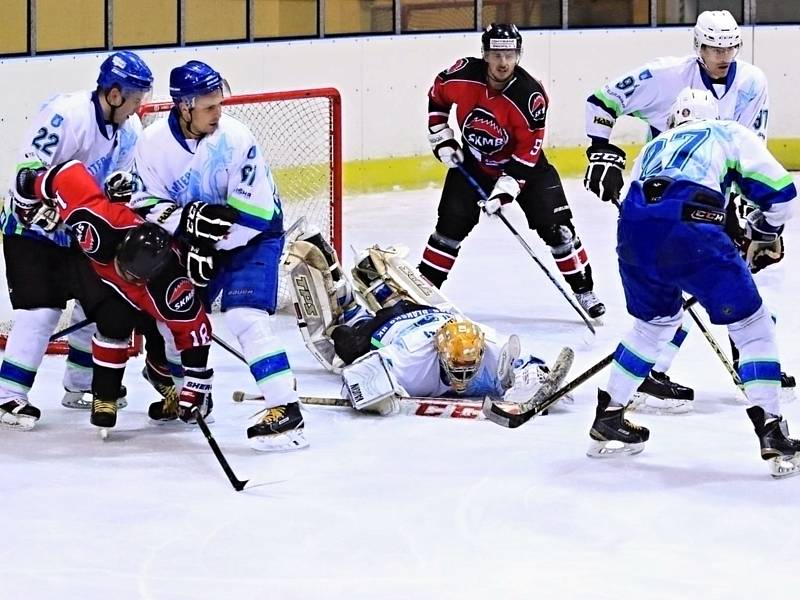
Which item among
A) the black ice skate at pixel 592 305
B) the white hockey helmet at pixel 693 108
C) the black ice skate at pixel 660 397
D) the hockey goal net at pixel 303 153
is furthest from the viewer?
the hockey goal net at pixel 303 153

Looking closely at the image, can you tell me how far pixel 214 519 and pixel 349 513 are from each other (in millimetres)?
309

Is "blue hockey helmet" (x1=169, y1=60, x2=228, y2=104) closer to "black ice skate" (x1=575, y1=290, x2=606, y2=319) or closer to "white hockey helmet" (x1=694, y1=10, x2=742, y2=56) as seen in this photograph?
"white hockey helmet" (x1=694, y1=10, x2=742, y2=56)

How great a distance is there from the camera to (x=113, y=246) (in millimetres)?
4184

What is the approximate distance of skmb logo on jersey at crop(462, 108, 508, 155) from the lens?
579 centimetres

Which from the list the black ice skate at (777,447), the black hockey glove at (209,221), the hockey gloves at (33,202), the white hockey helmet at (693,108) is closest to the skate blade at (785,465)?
the black ice skate at (777,447)

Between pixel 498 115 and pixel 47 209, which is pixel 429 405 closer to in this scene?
pixel 47 209

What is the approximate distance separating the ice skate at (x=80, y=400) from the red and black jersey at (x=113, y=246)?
1.70 ft

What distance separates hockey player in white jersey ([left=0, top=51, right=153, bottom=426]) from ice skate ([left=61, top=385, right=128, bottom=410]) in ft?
0.79

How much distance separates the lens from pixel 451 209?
19.2 ft

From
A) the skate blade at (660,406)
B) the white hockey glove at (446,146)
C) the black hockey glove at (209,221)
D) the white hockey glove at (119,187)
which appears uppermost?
the white hockey glove at (446,146)

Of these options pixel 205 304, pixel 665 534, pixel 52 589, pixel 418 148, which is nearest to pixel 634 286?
A: pixel 665 534

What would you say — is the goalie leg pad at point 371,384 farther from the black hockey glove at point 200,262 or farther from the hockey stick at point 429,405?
the black hockey glove at point 200,262

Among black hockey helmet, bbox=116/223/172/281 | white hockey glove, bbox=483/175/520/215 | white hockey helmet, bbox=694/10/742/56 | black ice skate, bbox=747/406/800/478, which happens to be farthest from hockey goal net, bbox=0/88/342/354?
black ice skate, bbox=747/406/800/478

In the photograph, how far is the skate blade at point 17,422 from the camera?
4.39 m
